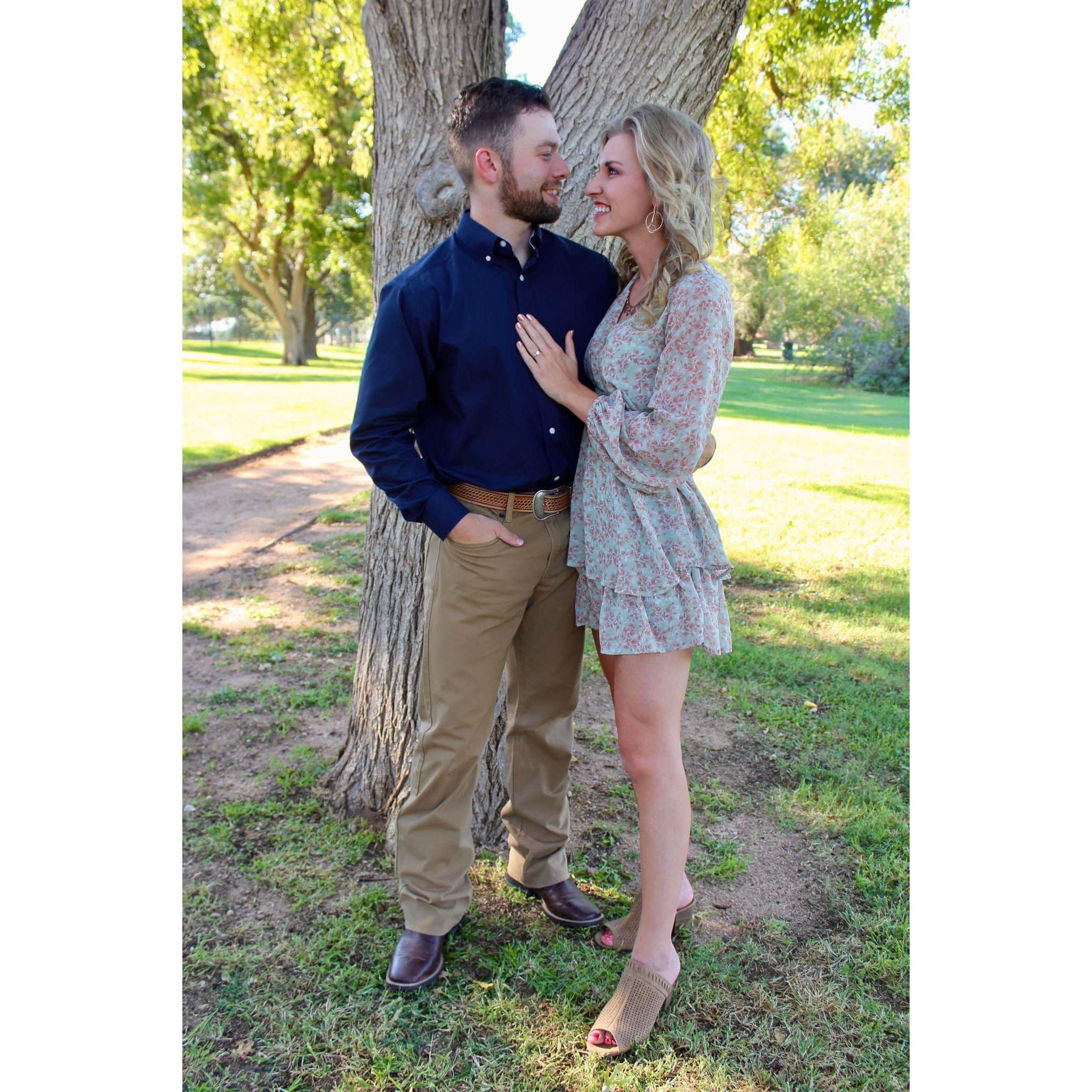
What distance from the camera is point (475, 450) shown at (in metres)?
2.59

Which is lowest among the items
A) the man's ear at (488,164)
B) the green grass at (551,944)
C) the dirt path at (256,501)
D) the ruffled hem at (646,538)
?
the green grass at (551,944)

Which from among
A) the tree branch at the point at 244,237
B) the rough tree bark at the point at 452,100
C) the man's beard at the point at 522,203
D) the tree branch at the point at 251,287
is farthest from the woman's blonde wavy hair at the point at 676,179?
the tree branch at the point at 251,287

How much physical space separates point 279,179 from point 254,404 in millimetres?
12144

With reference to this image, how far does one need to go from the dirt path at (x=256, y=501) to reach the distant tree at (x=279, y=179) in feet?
11.4

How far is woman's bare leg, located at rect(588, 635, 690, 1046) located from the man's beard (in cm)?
118

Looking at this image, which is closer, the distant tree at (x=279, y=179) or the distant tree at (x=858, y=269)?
the distant tree at (x=279, y=179)

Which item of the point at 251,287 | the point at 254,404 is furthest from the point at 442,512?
the point at 251,287

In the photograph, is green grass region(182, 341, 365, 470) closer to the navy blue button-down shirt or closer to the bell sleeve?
the navy blue button-down shirt

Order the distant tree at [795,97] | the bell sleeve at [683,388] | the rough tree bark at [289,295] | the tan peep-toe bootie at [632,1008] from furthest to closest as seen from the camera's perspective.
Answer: the rough tree bark at [289,295] < the distant tree at [795,97] < the tan peep-toe bootie at [632,1008] < the bell sleeve at [683,388]

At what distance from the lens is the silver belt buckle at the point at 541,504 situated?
260 cm

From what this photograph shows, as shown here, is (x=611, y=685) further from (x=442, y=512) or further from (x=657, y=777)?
(x=442, y=512)

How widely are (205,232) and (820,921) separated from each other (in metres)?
30.4

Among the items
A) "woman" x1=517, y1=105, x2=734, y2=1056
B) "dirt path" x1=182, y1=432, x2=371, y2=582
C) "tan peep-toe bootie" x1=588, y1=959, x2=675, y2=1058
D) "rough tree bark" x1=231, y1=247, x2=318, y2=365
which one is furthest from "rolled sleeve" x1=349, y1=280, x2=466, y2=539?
"rough tree bark" x1=231, y1=247, x2=318, y2=365

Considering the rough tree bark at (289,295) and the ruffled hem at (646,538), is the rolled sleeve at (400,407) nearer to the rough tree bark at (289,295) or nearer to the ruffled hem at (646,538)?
the ruffled hem at (646,538)
